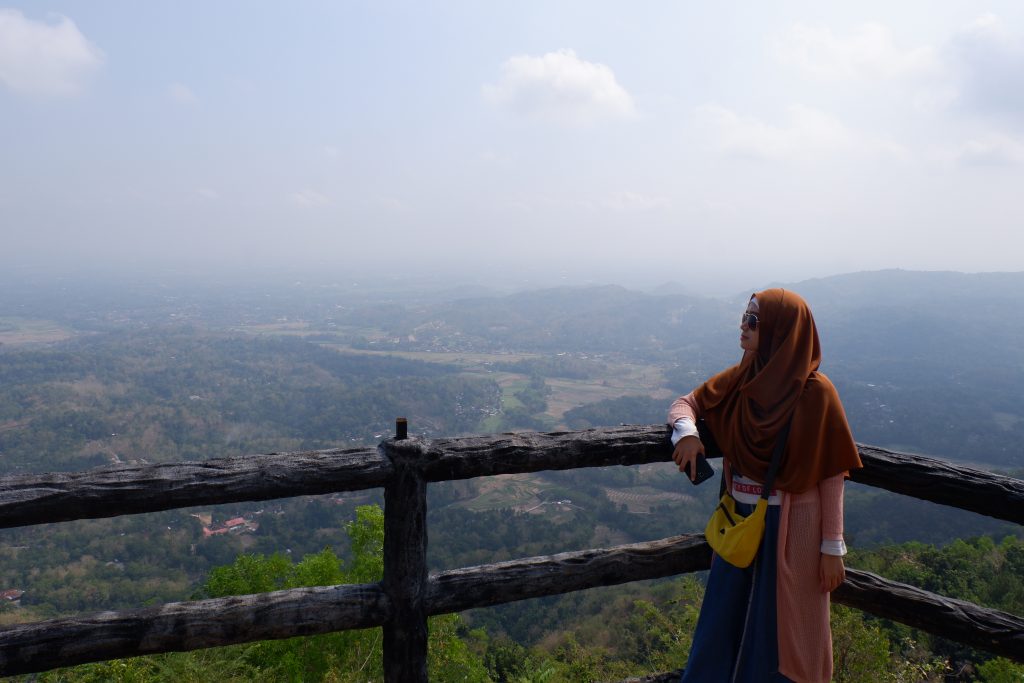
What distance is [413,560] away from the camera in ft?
6.65

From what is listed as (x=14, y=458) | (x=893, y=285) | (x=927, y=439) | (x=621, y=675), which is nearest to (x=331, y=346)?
(x=14, y=458)

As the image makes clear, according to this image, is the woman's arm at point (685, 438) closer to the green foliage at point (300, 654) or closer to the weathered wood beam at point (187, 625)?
the weathered wood beam at point (187, 625)

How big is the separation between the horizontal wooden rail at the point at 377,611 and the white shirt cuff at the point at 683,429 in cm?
52

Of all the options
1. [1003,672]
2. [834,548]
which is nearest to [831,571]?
[834,548]

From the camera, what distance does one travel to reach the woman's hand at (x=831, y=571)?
1995 millimetres

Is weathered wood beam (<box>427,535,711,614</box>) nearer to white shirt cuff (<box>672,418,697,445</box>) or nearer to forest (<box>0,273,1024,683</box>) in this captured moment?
white shirt cuff (<box>672,418,697,445</box>)

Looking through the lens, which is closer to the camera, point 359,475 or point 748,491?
point 359,475

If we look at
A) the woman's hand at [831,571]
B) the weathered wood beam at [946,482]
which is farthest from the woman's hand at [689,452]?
the weathered wood beam at [946,482]

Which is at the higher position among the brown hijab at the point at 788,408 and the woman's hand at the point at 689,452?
the brown hijab at the point at 788,408

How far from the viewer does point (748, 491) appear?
219 centimetres

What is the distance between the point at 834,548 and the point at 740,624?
492 millimetres

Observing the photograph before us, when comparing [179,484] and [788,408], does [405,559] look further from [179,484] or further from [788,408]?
[788,408]

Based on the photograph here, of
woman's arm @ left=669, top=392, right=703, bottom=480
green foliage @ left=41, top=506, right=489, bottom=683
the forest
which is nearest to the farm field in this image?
the forest

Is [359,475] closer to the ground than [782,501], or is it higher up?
higher up
